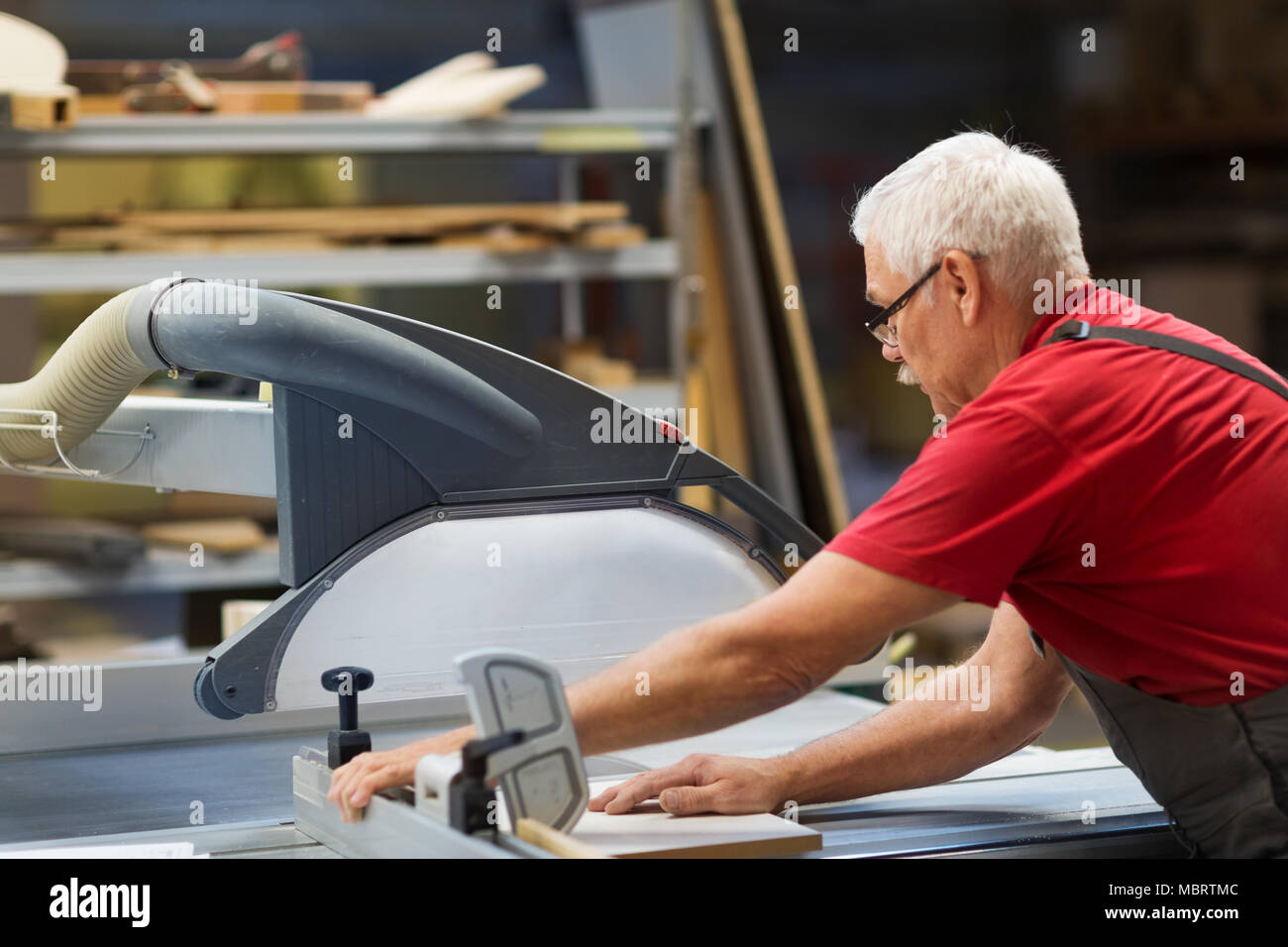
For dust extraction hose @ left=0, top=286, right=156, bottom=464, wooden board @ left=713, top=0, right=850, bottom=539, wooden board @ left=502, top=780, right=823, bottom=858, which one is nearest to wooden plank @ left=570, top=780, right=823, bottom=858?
wooden board @ left=502, top=780, right=823, bottom=858

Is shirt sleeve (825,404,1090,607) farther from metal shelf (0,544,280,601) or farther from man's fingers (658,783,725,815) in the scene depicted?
metal shelf (0,544,280,601)

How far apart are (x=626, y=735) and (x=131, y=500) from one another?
3.58 metres

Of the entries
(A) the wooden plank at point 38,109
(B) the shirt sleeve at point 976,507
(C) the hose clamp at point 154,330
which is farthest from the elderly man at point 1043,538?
(A) the wooden plank at point 38,109

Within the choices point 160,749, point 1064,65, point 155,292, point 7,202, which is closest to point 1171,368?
point 155,292

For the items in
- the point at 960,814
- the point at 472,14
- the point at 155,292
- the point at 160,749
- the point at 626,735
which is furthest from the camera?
the point at 472,14

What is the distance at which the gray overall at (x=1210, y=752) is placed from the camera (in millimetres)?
1395

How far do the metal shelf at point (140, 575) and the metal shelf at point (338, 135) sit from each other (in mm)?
1014

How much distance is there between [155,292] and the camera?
55.3 inches

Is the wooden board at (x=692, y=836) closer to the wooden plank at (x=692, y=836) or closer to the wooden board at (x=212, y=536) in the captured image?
the wooden plank at (x=692, y=836)

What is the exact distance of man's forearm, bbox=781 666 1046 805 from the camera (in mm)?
1615

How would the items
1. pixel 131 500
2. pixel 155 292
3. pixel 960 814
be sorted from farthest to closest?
pixel 131 500 → pixel 960 814 → pixel 155 292

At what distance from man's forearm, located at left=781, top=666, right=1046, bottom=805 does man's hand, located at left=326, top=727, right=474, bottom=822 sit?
395 millimetres

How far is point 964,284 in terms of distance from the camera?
146cm
